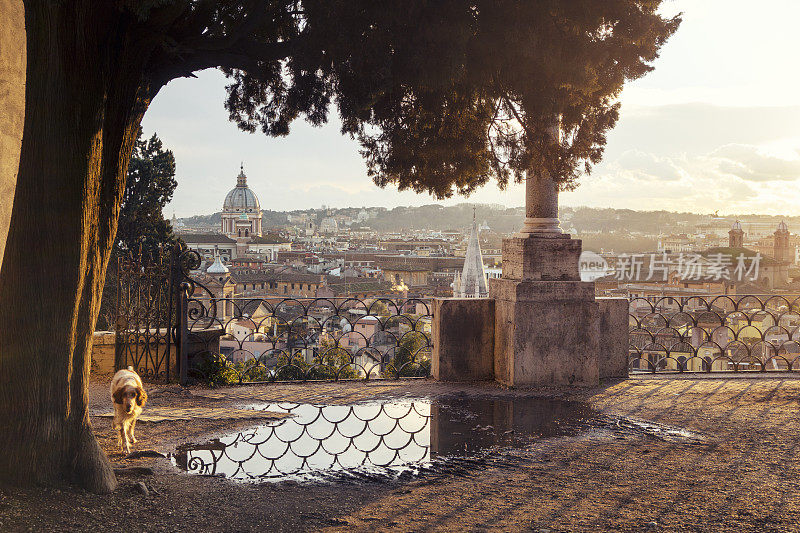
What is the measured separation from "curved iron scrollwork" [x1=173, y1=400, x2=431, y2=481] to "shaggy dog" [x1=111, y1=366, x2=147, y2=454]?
Result: 36 centimetres

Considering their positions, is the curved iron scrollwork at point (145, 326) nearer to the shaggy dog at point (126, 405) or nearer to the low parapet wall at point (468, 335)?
the shaggy dog at point (126, 405)

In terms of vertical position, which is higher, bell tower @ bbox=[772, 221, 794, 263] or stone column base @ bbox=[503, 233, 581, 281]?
bell tower @ bbox=[772, 221, 794, 263]

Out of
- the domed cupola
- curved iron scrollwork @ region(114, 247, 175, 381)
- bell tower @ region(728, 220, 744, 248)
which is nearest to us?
curved iron scrollwork @ region(114, 247, 175, 381)

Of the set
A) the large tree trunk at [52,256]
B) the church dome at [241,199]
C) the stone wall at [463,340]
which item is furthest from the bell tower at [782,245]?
the church dome at [241,199]

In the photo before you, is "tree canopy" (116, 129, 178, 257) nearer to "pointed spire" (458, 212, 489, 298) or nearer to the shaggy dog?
"pointed spire" (458, 212, 489, 298)

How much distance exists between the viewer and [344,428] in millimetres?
5516

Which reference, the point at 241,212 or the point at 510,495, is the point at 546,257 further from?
the point at 241,212

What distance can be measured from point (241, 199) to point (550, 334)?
140149 millimetres

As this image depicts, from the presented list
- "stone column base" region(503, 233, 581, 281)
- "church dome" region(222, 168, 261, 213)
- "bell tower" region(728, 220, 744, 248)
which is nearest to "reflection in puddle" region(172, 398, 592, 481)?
"stone column base" region(503, 233, 581, 281)

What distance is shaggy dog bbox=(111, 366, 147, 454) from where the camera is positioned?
4.74 meters

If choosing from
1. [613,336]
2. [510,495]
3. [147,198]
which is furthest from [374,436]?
[147,198]

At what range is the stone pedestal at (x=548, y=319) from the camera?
23.0 feet

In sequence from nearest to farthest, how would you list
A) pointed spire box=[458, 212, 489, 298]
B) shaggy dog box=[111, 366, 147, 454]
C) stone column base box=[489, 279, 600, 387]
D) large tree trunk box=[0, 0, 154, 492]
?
large tree trunk box=[0, 0, 154, 492] → shaggy dog box=[111, 366, 147, 454] → stone column base box=[489, 279, 600, 387] → pointed spire box=[458, 212, 489, 298]

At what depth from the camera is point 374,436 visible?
5.29 metres
